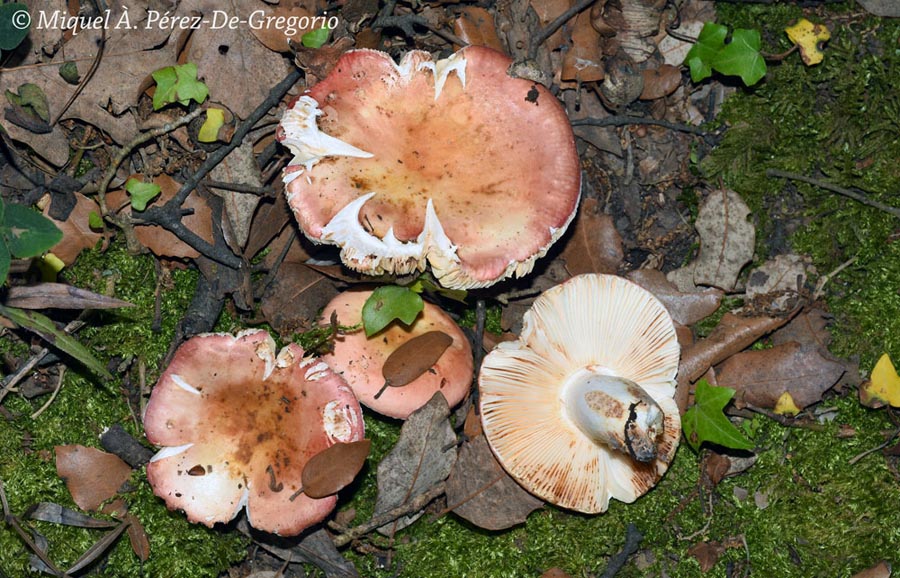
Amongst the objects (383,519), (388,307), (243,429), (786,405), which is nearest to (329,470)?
(243,429)

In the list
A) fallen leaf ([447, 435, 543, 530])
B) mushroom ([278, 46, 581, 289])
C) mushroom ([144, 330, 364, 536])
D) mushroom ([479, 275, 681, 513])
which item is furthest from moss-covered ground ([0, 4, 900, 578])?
mushroom ([278, 46, 581, 289])

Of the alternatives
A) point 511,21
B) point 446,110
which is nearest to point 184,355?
point 446,110

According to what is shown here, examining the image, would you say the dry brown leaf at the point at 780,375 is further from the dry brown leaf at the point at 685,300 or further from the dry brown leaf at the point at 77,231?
the dry brown leaf at the point at 77,231

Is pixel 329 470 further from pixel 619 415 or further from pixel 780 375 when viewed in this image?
→ pixel 780 375

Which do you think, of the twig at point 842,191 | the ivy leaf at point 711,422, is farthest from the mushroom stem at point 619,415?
the twig at point 842,191

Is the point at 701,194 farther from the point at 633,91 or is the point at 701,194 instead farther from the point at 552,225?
the point at 552,225

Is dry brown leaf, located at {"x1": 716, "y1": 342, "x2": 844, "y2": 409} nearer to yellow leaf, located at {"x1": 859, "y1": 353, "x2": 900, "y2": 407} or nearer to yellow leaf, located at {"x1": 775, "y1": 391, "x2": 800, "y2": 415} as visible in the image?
yellow leaf, located at {"x1": 775, "y1": 391, "x2": 800, "y2": 415}
